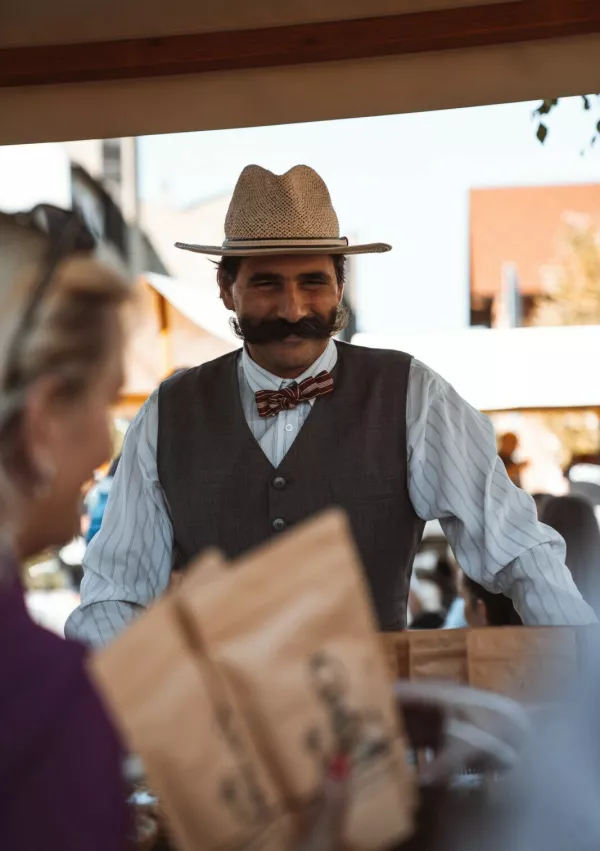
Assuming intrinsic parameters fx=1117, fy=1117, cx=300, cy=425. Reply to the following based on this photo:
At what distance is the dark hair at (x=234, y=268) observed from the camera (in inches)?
104

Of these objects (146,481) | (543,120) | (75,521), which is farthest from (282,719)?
(543,120)

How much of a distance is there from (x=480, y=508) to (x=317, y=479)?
351 millimetres

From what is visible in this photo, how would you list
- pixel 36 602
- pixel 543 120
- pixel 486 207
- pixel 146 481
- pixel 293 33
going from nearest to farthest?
pixel 293 33 < pixel 146 481 < pixel 543 120 < pixel 36 602 < pixel 486 207

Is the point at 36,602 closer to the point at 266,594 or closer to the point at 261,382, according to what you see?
the point at 261,382

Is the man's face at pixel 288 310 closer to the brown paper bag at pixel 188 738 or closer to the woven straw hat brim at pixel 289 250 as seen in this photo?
the woven straw hat brim at pixel 289 250

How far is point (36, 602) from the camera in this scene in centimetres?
754

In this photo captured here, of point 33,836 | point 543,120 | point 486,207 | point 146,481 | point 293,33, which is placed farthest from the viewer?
point 486,207

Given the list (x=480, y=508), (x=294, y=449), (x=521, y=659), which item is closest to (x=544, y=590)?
(x=480, y=508)

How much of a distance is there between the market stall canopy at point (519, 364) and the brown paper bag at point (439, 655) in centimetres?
333

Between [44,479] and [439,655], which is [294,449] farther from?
[44,479]

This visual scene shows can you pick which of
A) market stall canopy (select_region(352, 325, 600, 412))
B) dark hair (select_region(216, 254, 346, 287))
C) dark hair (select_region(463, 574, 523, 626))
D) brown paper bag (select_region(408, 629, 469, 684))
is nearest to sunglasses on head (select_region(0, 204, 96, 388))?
brown paper bag (select_region(408, 629, 469, 684))

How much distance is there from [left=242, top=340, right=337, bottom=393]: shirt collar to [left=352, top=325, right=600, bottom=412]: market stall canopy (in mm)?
2327

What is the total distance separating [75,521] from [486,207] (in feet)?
69.0

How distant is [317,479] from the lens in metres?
2.38
